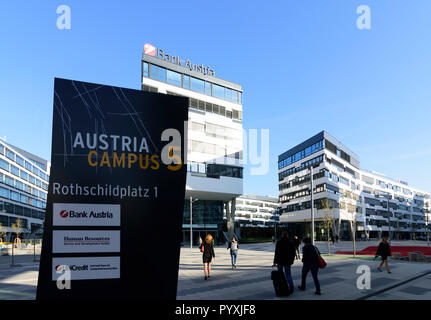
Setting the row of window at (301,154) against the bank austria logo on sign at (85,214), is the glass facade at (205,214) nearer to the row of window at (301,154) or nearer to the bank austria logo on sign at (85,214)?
the row of window at (301,154)

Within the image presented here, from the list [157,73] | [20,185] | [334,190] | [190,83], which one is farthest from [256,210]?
[157,73]

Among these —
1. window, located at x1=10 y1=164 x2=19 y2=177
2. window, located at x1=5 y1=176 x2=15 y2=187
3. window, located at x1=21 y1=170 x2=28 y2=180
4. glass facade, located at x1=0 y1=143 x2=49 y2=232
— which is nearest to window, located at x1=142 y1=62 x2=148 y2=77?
glass facade, located at x1=0 y1=143 x2=49 y2=232

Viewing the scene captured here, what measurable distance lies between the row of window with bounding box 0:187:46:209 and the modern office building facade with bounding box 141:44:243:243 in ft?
150

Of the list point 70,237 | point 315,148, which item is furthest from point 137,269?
point 315,148

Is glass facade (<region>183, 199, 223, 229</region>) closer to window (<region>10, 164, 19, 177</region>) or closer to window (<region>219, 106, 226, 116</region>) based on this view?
window (<region>219, 106, 226, 116</region>)

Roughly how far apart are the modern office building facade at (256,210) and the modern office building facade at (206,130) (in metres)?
87.2

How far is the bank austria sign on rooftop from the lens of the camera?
19.1ft

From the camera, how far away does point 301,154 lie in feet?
250

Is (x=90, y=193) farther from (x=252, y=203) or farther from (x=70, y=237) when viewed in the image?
(x=252, y=203)

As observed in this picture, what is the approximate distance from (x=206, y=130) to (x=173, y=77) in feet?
28.5

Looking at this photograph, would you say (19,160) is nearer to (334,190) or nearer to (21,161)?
(21,161)

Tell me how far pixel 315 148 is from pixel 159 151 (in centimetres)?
6705
